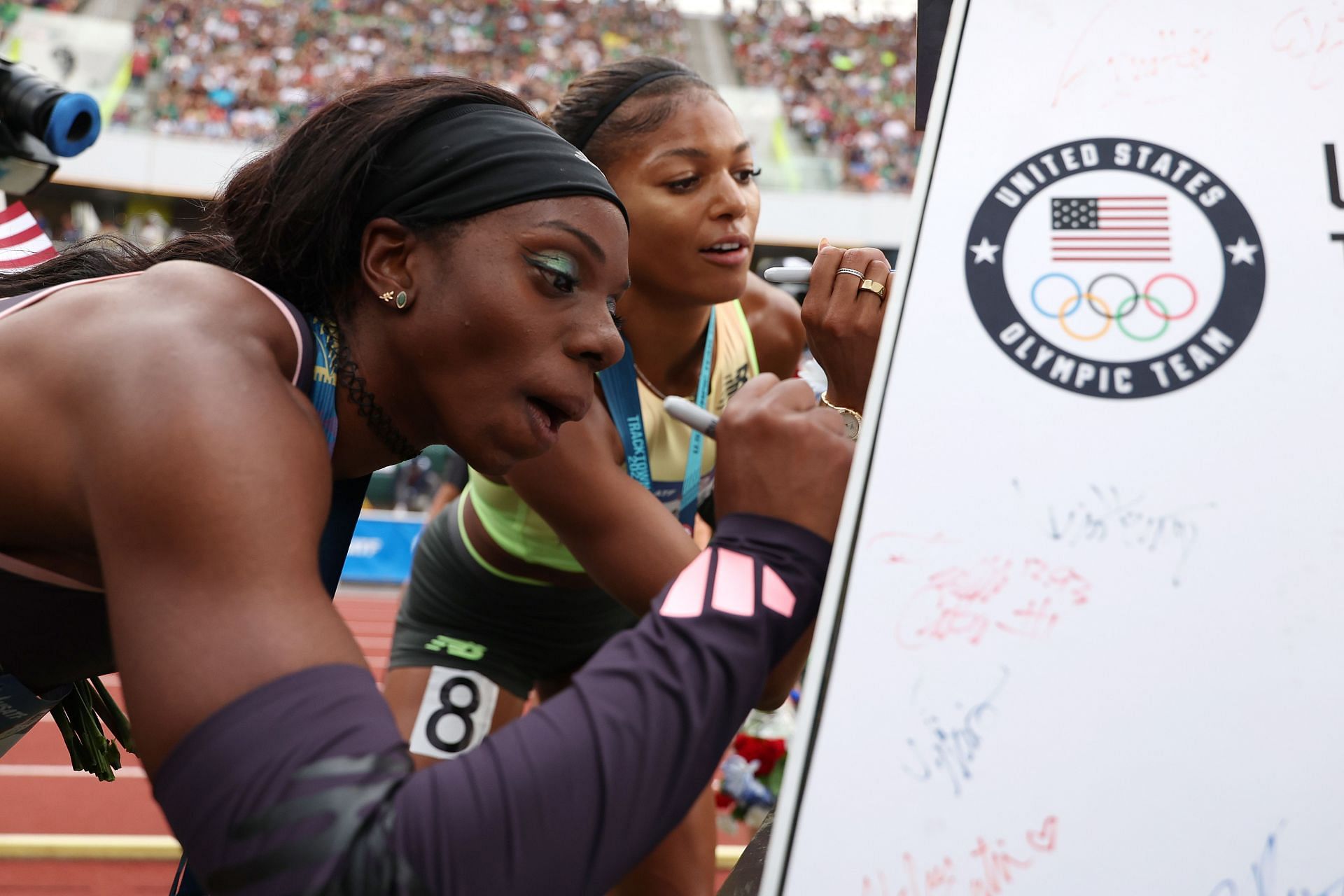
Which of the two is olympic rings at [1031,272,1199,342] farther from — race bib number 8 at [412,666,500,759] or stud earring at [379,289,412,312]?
race bib number 8 at [412,666,500,759]

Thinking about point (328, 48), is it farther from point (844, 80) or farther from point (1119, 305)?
point (1119, 305)

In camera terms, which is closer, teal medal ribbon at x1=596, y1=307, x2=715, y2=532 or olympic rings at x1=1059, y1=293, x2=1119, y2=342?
olympic rings at x1=1059, y1=293, x2=1119, y2=342

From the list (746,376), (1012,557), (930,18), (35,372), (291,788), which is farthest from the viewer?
(746,376)

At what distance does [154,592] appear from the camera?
3.41 ft

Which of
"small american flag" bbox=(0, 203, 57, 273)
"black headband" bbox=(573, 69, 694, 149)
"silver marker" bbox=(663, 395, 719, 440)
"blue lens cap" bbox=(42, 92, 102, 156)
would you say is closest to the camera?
"silver marker" bbox=(663, 395, 719, 440)

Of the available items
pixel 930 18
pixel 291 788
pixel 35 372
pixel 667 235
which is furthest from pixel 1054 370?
pixel 667 235

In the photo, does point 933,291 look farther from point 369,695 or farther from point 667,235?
point 667,235

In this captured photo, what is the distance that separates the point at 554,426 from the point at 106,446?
539 mm
